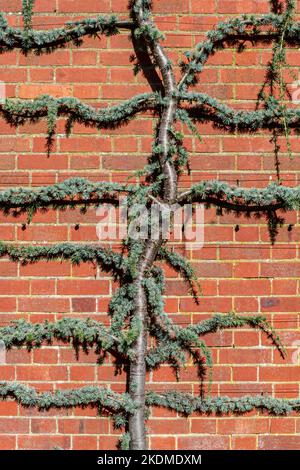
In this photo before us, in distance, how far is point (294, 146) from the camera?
2.48m

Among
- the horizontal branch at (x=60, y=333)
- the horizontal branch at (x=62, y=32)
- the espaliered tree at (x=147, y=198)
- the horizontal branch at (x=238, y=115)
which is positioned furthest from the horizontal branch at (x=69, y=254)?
the horizontal branch at (x=62, y=32)

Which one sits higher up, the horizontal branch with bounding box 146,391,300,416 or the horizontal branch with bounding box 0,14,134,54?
the horizontal branch with bounding box 0,14,134,54

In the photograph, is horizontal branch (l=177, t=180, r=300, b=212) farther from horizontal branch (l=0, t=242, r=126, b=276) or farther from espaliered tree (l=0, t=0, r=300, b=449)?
horizontal branch (l=0, t=242, r=126, b=276)

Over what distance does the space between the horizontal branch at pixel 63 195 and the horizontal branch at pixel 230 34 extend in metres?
0.59

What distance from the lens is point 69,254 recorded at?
2.46 metres

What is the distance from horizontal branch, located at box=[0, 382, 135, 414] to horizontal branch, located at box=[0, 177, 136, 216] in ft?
2.72

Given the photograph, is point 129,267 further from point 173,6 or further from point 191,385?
point 173,6

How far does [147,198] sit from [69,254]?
1.49 ft

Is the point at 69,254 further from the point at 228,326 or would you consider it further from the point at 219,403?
the point at 219,403

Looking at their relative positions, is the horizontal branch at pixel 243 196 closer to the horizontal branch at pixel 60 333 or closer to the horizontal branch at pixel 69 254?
the horizontal branch at pixel 69 254

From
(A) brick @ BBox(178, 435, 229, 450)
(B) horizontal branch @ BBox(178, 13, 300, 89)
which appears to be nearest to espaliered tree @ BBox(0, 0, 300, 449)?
(B) horizontal branch @ BBox(178, 13, 300, 89)

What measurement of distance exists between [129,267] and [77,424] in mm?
786

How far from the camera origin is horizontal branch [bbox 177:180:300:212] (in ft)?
7.91

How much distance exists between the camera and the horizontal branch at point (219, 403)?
2438 mm
